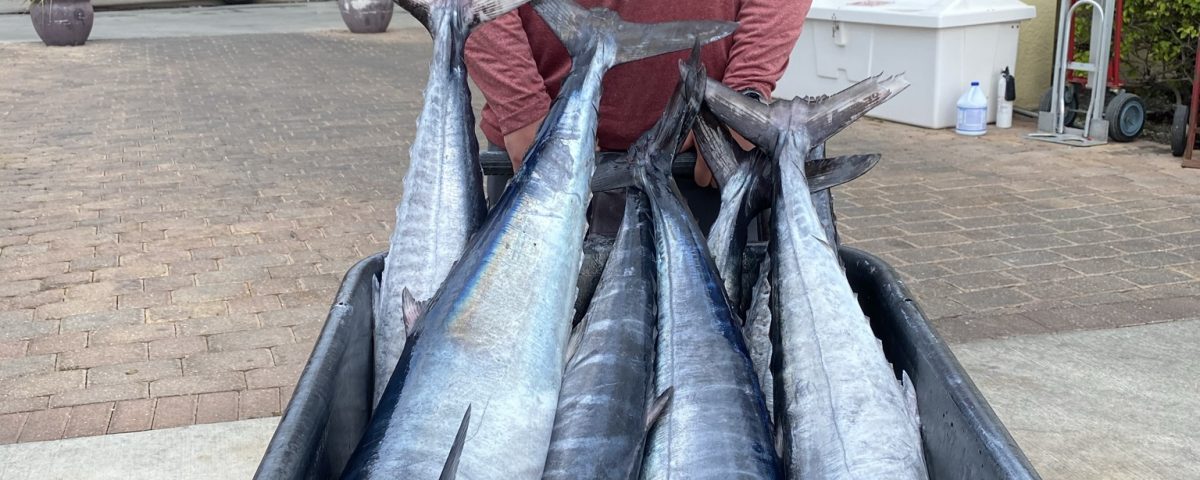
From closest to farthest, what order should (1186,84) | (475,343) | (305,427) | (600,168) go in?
(305,427)
(475,343)
(600,168)
(1186,84)

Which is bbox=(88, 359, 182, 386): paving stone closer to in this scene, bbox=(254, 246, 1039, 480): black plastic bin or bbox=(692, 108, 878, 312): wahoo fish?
bbox=(254, 246, 1039, 480): black plastic bin

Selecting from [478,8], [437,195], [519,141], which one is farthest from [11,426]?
[478,8]

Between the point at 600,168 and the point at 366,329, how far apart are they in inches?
27.7

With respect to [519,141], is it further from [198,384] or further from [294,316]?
[294,316]

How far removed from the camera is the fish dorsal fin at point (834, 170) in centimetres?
234

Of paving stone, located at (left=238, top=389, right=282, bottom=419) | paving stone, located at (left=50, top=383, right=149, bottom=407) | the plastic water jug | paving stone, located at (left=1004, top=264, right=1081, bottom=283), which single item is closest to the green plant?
the plastic water jug

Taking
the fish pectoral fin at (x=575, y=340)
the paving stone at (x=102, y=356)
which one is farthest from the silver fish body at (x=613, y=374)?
the paving stone at (x=102, y=356)

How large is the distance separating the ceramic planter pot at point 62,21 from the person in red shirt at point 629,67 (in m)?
15.2

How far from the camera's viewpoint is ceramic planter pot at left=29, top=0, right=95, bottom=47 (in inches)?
625

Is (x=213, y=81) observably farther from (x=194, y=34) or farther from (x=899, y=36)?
(x=899, y=36)

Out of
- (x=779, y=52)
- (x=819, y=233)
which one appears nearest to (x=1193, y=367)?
(x=779, y=52)

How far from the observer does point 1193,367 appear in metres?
4.10

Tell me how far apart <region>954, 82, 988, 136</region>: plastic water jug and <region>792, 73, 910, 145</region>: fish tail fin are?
6.76 m

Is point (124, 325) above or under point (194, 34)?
under
